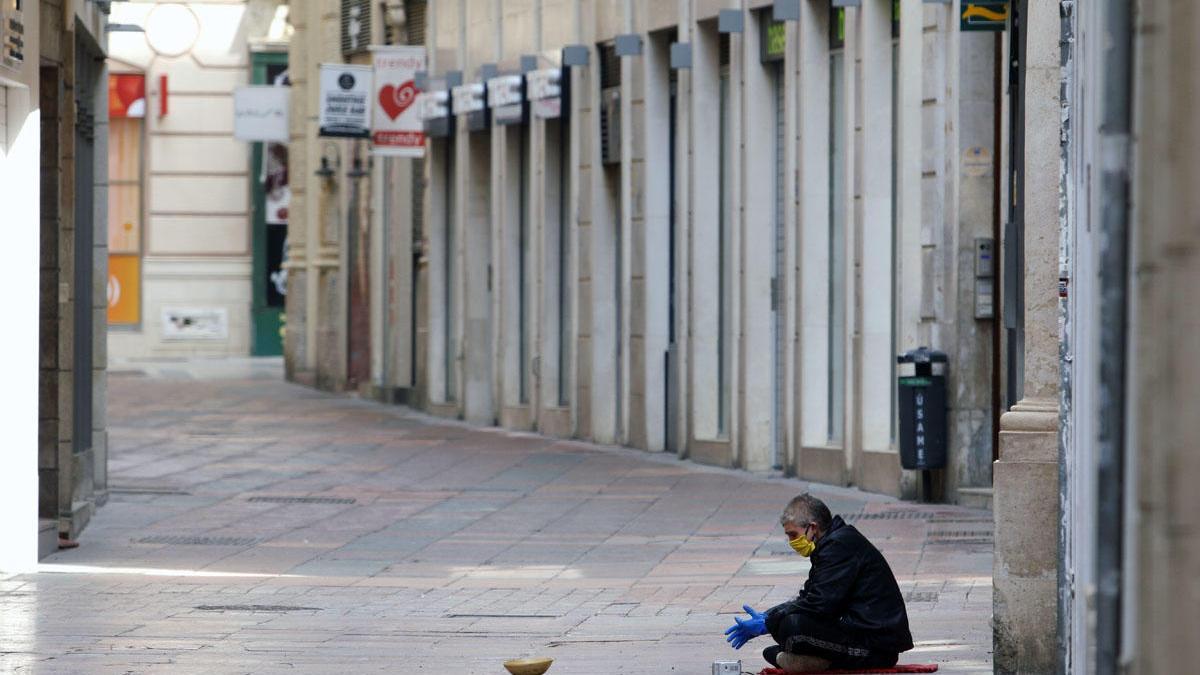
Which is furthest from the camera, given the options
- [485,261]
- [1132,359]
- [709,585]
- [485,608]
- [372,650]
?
[485,261]

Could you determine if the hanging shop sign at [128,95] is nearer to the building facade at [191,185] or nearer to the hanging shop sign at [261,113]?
the building facade at [191,185]

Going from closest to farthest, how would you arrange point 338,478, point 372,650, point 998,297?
point 372,650 → point 998,297 → point 338,478

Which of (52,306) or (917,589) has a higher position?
(52,306)

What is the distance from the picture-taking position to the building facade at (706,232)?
19359 mm

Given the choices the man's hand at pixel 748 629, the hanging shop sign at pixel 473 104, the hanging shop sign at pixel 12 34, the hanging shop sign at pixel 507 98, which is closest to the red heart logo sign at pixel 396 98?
the hanging shop sign at pixel 473 104

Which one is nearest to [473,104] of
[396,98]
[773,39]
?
[396,98]

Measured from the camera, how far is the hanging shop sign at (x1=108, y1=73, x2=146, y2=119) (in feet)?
160

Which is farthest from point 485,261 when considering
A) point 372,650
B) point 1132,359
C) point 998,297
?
point 1132,359

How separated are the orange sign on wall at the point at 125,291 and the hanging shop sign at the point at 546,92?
22.2 meters

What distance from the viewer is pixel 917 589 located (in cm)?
1377

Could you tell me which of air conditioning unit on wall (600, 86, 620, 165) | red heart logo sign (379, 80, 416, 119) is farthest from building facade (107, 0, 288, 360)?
air conditioning unit on wall (600, 86, 620, 165)

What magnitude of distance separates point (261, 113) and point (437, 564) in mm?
27934

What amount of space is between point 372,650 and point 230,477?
1141 centimetres

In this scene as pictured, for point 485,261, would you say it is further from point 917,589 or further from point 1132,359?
point 1132,359
